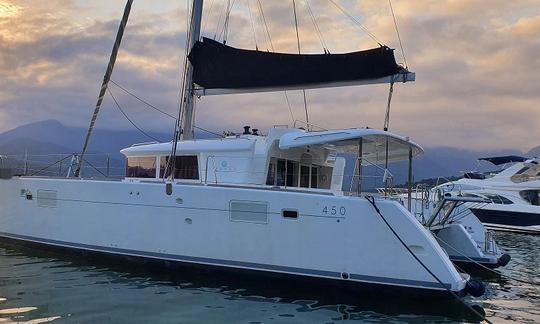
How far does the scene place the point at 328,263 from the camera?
879 centimetres

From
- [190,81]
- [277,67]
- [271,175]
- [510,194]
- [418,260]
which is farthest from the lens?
[510,194]

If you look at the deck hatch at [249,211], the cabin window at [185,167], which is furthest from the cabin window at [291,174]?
the cabin window at [185,167]

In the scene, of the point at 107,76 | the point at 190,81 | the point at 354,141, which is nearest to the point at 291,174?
the point at 354,141

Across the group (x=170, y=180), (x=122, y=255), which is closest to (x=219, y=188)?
(x=170, y=180)

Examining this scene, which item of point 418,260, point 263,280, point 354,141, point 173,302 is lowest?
point 173,302

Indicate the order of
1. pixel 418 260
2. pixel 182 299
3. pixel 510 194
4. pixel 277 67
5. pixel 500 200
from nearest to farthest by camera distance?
pixel 418 260 → pixel 182 299 → pixel 277 67 → pixel 500 200 → pixel 510 194

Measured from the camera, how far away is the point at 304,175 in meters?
12.0

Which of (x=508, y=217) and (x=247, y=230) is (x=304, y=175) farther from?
(x=508, y=217)

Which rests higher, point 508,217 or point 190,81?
point 190,81

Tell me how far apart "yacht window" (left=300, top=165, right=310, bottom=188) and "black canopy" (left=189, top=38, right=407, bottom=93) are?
1950mm

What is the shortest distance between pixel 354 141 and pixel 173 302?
15.4ft

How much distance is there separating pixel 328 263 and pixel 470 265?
19.3ft

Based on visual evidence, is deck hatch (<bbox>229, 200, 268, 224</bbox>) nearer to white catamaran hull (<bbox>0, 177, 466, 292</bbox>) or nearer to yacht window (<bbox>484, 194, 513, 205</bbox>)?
white catamaran hull (<bbox>0, 177, 466, 292</bbox>)

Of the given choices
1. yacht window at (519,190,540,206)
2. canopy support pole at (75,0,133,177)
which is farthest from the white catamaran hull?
yacht window at (519,190,540,206)
